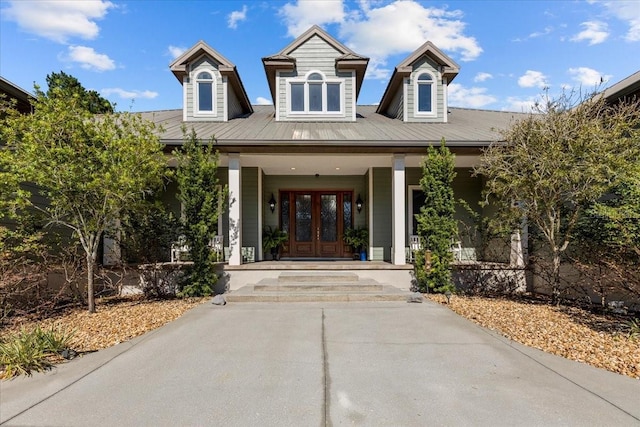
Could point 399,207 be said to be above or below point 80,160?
below

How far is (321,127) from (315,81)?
1832 millimetres

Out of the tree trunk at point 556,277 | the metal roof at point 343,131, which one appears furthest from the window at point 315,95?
the tree trunk at point 556,277

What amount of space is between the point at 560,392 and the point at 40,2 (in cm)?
1139

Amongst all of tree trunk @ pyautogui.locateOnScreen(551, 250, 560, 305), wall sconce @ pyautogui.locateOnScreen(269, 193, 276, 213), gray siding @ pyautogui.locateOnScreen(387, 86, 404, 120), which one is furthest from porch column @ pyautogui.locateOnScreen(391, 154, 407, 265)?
wall sconce @ pyautogui.locateOnScreen(269, 193, 276, 213)

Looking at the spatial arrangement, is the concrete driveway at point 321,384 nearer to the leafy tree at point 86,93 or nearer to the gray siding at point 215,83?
the gray siding at point 215,83

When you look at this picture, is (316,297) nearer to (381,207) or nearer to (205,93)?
(381,207)

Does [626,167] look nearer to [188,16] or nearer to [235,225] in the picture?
[235,225]

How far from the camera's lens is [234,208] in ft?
26.3

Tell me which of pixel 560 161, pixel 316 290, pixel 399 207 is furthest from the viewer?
pixel 399 207

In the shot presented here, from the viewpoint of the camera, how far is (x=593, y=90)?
6500mm

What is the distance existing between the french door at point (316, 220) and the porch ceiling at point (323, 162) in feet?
2.68

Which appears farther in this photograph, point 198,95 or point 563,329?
point 198,95

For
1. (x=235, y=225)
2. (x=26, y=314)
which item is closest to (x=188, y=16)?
(x=235, y=225)

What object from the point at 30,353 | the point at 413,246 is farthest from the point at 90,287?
the point at 413,246
